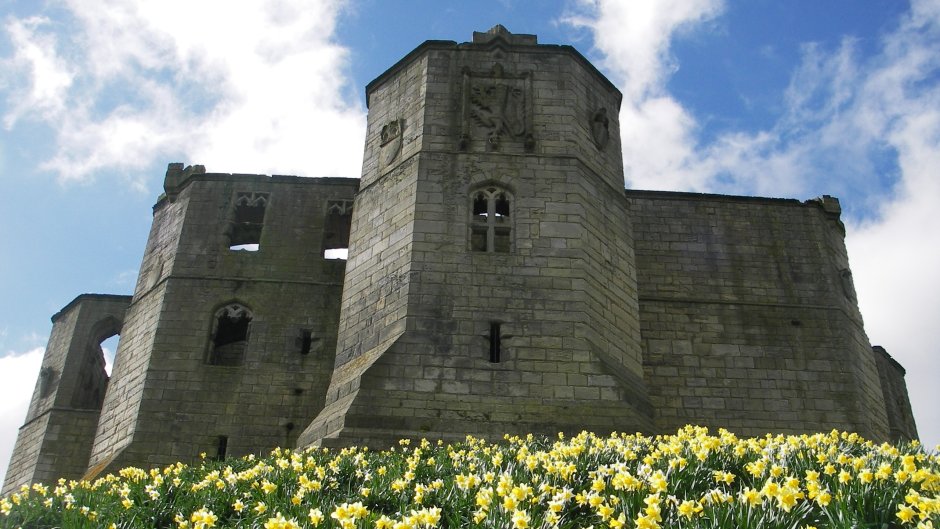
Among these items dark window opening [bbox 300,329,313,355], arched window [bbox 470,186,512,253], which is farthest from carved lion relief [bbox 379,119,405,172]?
dark window opening [bbox 300,329,313,355]

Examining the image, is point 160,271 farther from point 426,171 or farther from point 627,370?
point 627,370

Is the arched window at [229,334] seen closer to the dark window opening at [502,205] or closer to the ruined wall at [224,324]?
the ruined wall at [224,324]

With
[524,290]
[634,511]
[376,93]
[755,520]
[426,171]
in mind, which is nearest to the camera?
[755,520]

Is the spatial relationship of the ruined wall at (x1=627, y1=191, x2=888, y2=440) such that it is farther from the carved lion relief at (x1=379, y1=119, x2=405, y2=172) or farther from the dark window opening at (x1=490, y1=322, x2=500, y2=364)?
the carved lion relief at (x1=379, y1=119, x2=405, y2=172)

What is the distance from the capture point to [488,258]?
14.2 m

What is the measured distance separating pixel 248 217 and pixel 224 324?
239 cm

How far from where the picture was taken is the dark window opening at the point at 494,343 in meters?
13.3

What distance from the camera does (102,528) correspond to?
288 inches

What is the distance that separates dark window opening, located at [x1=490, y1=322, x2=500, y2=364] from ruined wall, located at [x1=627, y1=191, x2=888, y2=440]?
146 inches

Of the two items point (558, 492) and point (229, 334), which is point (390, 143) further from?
point (558, 492)

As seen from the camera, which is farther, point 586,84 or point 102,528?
point 586,84

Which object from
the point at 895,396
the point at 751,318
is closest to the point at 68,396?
the point at 751,318

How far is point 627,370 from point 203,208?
29.3ft

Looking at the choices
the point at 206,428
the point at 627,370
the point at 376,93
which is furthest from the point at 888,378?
the point at 206,428
